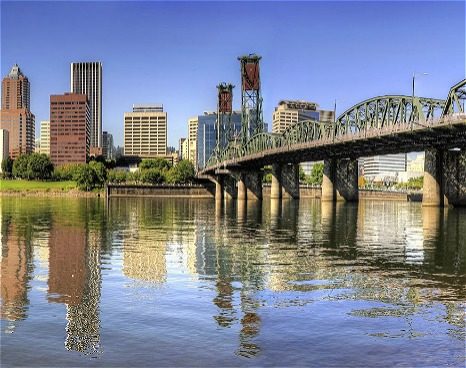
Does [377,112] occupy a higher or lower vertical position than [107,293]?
higher

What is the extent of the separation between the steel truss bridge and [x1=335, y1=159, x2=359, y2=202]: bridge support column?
338 inches

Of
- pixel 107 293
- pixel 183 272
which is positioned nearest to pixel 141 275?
pixel 183 272

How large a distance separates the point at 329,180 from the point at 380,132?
52.6 metres

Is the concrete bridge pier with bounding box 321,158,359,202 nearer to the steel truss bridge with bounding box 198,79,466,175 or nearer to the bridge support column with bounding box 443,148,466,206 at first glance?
the steel truss bridge with bounding box 198,79,466,175

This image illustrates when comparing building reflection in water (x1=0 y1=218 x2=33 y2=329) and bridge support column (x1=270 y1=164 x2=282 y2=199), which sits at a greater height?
bridge support column (x1=270 y1=164 x2=282 y2=199)

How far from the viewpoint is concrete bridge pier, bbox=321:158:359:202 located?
173000 mm

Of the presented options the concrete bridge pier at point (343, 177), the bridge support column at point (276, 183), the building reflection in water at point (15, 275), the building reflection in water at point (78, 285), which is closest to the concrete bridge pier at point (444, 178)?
the concrete bridge pier at point (343, 177)

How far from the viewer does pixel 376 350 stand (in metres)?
19.8

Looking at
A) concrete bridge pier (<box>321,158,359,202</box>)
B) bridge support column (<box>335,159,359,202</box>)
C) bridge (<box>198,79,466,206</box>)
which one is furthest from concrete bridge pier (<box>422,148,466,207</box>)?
bridge support column (<box>335,159,359,202</box>)

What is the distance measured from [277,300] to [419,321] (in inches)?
235

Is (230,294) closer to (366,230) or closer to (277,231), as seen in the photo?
(277,231)

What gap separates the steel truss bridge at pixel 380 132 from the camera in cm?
10938

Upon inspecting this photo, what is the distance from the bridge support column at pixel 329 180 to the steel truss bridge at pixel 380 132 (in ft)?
9.32

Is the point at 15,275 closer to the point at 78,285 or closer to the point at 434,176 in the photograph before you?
the point at 78,285
